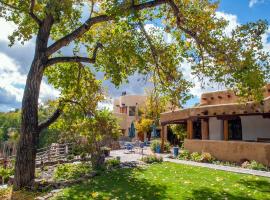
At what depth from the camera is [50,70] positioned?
51.6 feet

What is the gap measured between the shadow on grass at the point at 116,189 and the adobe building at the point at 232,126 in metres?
8.12

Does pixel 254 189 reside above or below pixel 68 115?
below

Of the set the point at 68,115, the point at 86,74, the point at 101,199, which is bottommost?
the point at 101,199

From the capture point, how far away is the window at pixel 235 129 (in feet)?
83.8

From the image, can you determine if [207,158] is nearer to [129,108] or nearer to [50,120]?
[50,120]

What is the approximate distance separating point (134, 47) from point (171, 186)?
19.5ft

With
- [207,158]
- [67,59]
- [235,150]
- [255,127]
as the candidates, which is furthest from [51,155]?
[255,127]

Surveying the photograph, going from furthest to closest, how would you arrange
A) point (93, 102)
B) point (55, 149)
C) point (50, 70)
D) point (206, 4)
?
point (55, 149), point (93, 102), point (50, 70), point (206, 4)

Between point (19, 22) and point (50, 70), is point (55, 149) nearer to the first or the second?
point (50, 70)

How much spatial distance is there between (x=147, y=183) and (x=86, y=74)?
6.16m

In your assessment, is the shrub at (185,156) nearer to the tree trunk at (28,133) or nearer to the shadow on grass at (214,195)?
the shadow on grass at (214,195)

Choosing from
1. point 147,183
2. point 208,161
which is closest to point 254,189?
point 147,183

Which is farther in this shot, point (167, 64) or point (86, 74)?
point (86, 74)

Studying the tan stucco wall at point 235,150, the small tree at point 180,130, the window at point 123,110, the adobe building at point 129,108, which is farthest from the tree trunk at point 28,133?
the window at point 123,110
